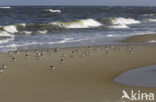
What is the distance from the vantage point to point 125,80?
8.74m

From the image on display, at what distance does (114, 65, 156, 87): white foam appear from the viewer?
327 inches

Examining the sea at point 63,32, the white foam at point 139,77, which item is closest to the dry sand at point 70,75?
the white foam at point 139,77

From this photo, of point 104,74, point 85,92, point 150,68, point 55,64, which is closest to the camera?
point 85,92

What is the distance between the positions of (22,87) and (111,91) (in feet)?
5.92

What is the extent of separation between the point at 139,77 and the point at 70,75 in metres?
1.61

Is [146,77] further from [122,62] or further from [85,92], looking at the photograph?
[122,62]

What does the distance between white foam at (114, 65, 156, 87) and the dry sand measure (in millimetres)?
232

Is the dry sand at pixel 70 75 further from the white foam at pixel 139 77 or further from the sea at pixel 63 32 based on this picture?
the sea at pixel 63 32

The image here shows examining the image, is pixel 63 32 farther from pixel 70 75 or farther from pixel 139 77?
pixel 139 77

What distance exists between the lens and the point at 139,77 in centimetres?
897

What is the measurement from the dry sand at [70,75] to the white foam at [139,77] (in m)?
0.23

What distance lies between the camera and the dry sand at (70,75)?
741 cm

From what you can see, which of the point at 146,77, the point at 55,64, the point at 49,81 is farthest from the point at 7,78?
the point at 146,77

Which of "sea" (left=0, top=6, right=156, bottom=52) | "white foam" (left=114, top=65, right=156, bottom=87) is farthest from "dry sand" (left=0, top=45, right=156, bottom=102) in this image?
"sea" (left=0, top=6, right=156, bottom=52)
